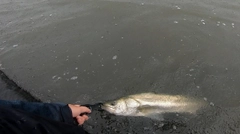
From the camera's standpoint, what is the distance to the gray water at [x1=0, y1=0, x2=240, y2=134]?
191 inches

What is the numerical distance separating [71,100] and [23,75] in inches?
59.9

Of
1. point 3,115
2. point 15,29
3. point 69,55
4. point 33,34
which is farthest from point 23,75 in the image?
point 3,115

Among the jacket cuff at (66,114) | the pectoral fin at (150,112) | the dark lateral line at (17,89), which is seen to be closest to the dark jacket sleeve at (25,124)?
the jacket cuff at (66,114)

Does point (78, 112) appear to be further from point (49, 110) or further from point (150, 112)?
point (150, 112)

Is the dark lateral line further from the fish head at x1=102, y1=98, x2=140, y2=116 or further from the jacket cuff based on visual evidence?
the jacket cuff

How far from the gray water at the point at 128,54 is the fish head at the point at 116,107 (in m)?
0.26

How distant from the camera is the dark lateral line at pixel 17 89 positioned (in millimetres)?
4935

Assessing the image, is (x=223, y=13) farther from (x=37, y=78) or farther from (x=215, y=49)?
(x=37, y=78)

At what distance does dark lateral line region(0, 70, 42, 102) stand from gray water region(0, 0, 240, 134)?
0.16 m

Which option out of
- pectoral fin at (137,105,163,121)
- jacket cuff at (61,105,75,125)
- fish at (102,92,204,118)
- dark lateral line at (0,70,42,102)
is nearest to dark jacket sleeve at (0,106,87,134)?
jacket cuff at (61,105,75,125)

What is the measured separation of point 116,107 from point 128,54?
229 cm

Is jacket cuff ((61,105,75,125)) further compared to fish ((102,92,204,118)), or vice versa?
fish ((102,92,204,118))

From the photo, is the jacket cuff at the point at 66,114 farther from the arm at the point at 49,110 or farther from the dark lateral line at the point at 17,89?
the dark lateral line at the point at 17,89

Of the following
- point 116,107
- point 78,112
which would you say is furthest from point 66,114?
point 116,107
